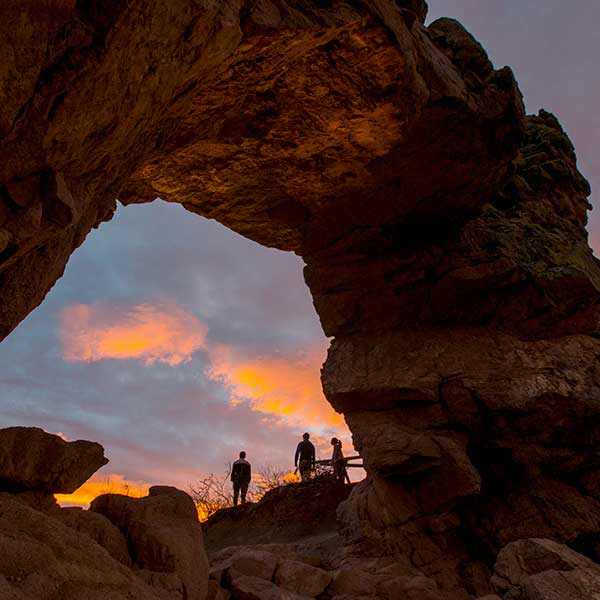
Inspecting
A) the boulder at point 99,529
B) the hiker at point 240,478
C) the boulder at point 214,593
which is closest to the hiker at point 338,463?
the hiker at point 240,478

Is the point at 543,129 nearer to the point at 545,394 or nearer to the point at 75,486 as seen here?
the point at 545,394

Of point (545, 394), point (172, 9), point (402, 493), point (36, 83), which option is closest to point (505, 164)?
point (545, 394)

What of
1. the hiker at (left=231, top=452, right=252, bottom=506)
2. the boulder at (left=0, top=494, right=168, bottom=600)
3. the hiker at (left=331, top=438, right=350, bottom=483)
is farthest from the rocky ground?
the hiker at (left=231, top=452, right=252, bottom=506)

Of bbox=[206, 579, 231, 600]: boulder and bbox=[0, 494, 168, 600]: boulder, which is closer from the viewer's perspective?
bbox=[0, 494, 168, 600]: boulder

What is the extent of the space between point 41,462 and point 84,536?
4.25 feet

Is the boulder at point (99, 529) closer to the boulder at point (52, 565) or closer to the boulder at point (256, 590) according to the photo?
the boulder at point (52, 565)

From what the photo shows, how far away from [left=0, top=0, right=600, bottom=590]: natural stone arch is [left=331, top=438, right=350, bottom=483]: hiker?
5.15 m

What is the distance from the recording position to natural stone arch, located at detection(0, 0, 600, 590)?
4820 mm

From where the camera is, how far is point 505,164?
426 inches

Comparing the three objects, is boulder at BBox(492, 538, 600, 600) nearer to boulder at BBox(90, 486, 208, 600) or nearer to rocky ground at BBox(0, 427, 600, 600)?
rocky ground at BBox(0, 427, 600, 600)

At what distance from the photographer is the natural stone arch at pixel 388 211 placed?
4.82 m

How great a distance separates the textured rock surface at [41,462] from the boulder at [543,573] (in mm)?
5440

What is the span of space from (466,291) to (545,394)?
9.64 ft

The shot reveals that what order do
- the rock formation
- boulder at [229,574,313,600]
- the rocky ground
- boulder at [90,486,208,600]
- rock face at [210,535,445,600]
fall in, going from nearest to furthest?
the rock formation, the rocky ground, boulder at [90,486,208,600], boulder at [229,574,313,600], rock face at [210,535,445,600]
